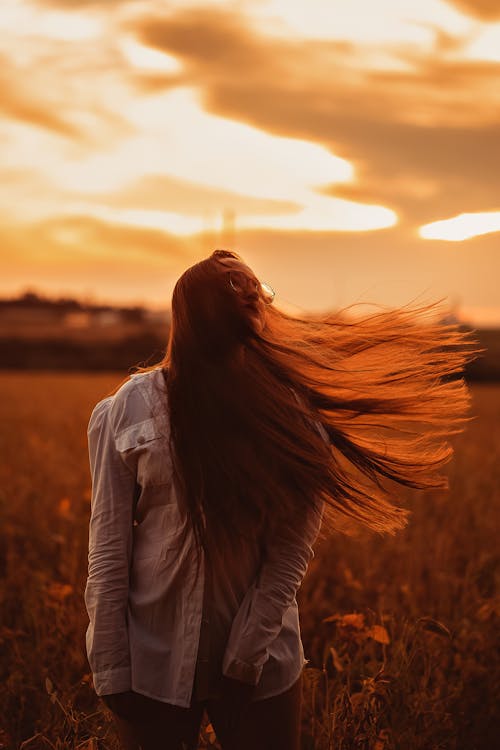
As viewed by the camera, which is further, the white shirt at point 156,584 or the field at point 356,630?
the field at point 356,630

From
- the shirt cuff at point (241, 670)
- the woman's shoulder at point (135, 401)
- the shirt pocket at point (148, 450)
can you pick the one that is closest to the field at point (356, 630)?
the shirt cuff at point (241, 670)

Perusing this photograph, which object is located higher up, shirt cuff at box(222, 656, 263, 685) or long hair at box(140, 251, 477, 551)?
long hair at box(140, 251, 477, 551)

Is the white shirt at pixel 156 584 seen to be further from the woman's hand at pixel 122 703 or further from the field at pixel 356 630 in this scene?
the field at pixel 356 630

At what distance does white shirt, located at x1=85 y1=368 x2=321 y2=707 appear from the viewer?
6.38 ft

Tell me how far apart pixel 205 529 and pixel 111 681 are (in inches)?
16.9

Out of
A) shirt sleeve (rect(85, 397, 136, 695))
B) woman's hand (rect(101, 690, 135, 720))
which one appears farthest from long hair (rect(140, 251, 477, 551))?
woman's hand (rect(101, 690, 135, 720))

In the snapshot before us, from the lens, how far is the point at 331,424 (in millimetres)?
Result: 2355

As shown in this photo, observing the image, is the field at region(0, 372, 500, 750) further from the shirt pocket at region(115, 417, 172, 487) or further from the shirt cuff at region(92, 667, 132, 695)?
the shirt pocket at region(115, 417, 172, 487)

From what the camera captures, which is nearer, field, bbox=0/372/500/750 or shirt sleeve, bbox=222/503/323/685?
shirt sleeve, bbox=222/503/323/685

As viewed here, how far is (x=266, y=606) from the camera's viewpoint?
6.44ft

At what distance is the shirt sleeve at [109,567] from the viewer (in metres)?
1.94

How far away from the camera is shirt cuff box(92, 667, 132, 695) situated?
1930 millimetres

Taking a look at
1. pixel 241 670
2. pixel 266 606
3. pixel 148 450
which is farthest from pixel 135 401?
pixel 241 670

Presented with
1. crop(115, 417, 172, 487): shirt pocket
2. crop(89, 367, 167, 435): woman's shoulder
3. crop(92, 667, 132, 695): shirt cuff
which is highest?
crop(89, 367, 167, 435): woman's shoulder
